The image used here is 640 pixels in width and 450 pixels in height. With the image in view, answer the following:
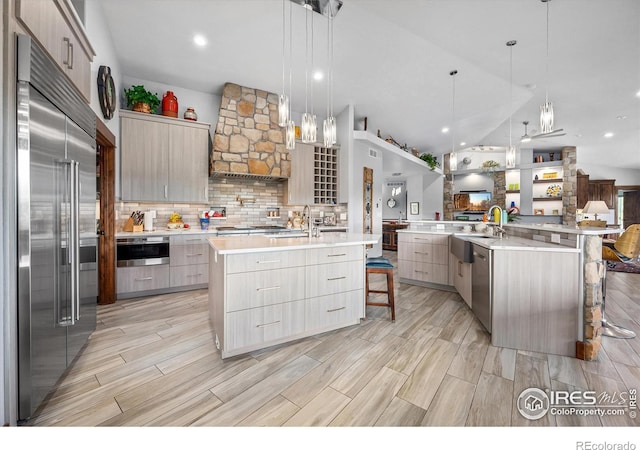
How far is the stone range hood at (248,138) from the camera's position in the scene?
4.20m

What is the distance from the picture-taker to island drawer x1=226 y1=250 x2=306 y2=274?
2020mm

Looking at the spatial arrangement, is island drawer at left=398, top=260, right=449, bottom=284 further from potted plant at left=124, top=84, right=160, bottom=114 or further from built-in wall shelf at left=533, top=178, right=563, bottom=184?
built-in wall shelf at left=533, top=178, right=563, bottom=184

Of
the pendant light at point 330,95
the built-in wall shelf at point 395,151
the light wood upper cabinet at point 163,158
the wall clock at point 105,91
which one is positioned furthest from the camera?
the built-in wall shelf at point 395,151

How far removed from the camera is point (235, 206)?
4777mm

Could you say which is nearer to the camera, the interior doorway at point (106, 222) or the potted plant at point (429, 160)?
the interior doorway at point (106, 222)

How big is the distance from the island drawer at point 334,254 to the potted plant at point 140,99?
3.42 metres

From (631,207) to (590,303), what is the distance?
12492 mm

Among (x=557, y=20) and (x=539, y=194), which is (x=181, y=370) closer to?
(x=557, y=20)

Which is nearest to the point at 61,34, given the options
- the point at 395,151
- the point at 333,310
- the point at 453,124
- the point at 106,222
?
the point at 106,222

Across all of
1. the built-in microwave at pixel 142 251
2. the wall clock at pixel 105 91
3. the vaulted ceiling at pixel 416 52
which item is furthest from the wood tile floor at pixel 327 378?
the vaulted ceiling at pixel 416 52

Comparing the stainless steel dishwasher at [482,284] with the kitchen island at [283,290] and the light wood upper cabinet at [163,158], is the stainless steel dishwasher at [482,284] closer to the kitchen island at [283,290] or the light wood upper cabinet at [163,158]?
the kitchen island at [283,290]

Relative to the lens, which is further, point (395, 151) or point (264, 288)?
point (395, 151)

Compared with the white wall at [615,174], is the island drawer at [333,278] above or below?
below

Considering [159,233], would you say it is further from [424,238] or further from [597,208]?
[597,208]
